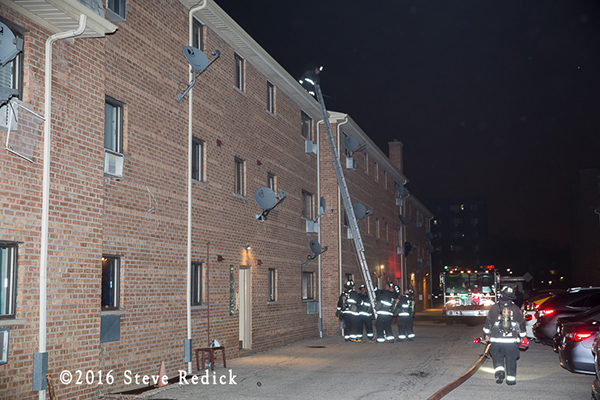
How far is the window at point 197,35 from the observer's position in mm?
15109

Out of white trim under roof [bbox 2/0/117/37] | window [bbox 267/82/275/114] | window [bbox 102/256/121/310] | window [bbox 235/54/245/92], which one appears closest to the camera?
white trim under roof [bbox 2/0/117/37]

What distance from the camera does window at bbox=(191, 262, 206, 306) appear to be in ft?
47.9

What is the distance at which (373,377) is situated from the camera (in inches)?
486

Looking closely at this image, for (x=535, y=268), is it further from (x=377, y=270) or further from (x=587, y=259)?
(x=377, y=270)

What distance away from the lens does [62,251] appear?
9281mm

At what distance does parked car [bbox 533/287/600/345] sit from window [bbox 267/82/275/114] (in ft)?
31.3

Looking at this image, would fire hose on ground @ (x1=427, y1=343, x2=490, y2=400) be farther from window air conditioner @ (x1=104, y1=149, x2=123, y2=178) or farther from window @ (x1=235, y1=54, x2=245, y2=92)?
window @ (x1=235, y1=54, x2=245, y2=92)

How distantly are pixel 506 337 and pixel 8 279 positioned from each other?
7888 millimetres

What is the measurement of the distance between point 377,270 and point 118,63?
22.6 metres

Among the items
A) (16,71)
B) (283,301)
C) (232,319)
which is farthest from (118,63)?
(283,301)

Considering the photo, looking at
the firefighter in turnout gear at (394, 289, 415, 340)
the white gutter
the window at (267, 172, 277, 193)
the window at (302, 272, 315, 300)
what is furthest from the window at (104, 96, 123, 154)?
the window at (302, 272, 315, 300)

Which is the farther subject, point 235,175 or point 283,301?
point 283,301

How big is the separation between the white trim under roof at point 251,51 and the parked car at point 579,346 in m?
9.95

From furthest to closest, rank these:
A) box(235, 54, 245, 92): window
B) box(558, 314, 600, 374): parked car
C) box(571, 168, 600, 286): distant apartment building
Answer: box(571, 168, 600, 286): distant apartment building < box(235, 54, 245, 92): window < box(558, 314, 600, 374): parked car
